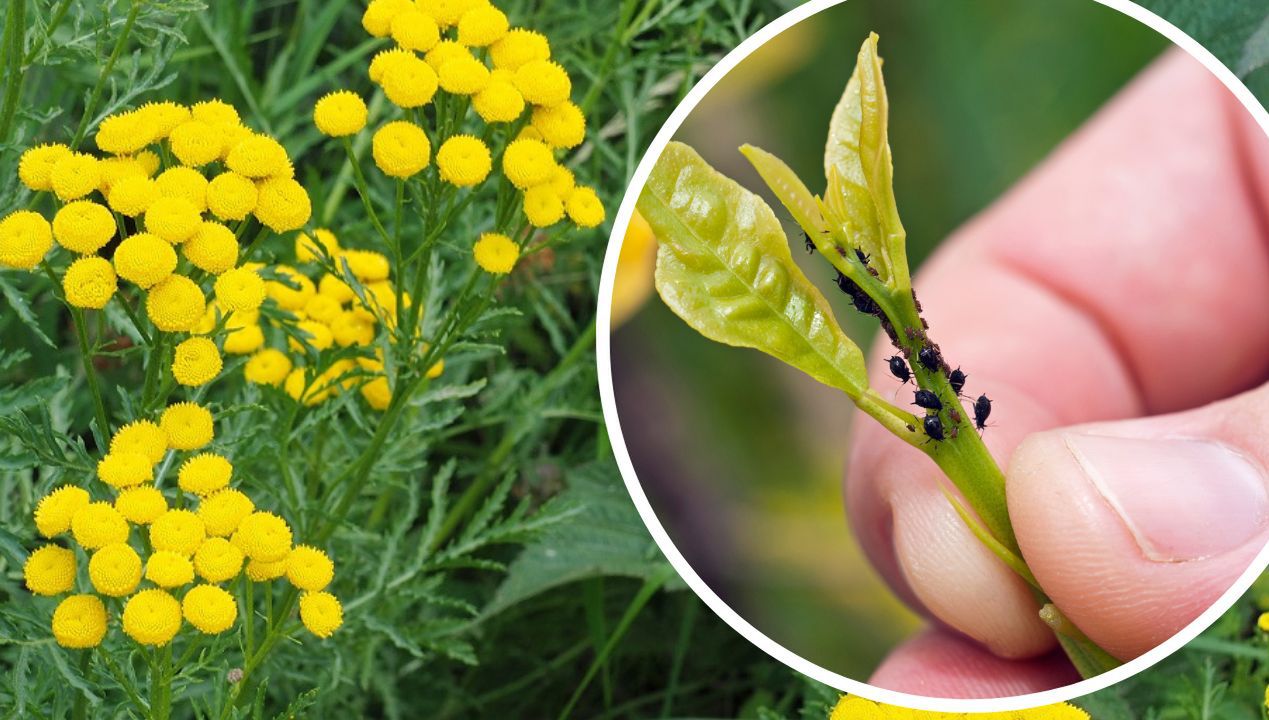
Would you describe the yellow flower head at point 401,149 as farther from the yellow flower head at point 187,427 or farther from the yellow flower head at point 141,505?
the yellow flower head at point 141,505

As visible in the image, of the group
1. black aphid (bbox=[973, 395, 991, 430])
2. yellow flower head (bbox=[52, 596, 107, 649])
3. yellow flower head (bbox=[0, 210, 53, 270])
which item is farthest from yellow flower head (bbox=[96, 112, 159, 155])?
black aphid (bbox=[973, 395, 991, 430])

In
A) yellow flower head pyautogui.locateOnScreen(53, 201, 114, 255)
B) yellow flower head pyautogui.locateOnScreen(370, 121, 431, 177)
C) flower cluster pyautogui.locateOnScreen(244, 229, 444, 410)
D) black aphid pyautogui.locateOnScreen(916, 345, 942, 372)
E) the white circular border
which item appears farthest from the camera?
flower cluster pyautogui.locateOnScreen(244, 229, 444, 410)

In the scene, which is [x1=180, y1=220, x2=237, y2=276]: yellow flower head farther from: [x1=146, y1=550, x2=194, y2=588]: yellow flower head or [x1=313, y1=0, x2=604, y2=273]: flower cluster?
[x1=146, y1=550, x2=194, y2=588]: yellow flower head

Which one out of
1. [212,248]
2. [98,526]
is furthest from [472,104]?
[98,526]

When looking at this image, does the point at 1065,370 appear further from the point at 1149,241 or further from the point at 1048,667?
the point at 1048,667

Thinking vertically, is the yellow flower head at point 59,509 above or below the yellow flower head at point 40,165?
below

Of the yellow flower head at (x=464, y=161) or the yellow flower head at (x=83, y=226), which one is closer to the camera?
the yellow flower head at (x=83, y=226)

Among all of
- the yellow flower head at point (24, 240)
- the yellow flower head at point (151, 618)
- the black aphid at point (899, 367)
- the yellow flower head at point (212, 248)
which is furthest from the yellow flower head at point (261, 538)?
the black aphid at point (899, 367)

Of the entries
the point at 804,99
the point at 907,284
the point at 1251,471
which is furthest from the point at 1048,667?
the point at 804,99
